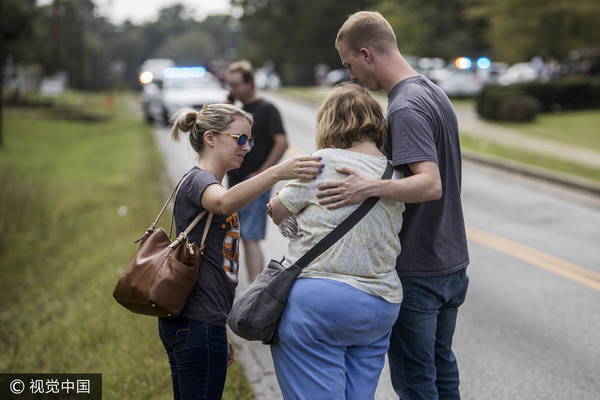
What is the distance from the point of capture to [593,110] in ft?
92.3

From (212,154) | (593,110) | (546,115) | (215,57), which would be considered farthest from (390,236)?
(215,57)

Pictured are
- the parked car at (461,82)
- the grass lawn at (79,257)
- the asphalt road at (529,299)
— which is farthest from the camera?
the parked car at (461,82)

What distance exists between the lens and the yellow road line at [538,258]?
791cm

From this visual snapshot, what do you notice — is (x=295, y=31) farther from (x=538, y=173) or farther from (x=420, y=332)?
(x=420, y=332)

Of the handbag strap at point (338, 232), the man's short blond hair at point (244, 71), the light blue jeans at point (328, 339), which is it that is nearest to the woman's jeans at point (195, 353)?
the light blue jeans at point (328, 339)

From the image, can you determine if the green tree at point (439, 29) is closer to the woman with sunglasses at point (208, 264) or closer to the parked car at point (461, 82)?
the parked car at point (461, 82)

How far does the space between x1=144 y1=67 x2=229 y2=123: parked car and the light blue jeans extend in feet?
65.9

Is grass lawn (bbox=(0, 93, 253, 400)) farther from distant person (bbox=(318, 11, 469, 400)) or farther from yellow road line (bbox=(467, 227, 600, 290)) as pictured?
yellow road line (bbox=(467, 227, 600, 290))

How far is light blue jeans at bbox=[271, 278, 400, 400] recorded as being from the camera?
287 cm

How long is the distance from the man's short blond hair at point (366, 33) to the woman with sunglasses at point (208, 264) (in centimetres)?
57

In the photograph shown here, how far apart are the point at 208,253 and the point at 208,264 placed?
0.05 m

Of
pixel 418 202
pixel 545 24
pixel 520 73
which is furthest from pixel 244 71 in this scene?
pixel 520 73

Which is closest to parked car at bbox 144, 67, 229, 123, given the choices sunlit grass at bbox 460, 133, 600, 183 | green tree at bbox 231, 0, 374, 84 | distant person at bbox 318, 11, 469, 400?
sunlit grass at bbox 460, 133, 600, 183

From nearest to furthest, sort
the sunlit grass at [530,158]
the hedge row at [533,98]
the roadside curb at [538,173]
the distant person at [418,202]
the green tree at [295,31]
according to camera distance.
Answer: the distant person at [418,202] → the roadside curb at [538,173] → the sunlit grass at [530,158] → the hedge row at [533,98] → the green tree at [295,31]
